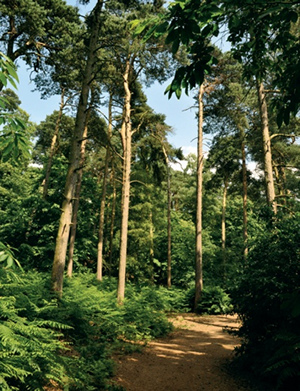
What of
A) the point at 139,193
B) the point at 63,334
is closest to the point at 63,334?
the point at 63,334

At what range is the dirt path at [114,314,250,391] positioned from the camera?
561 centimetres

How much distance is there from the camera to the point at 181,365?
22.6ft

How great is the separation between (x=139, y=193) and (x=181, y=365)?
1434 cm

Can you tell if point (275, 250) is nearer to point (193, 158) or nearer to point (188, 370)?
point (188, 370)

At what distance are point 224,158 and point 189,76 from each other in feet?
54.4

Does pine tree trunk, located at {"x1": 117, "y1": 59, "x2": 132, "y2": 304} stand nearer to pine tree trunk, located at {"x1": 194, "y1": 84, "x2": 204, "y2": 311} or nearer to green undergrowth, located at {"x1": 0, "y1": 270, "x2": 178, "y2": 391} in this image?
green undergrowth, located at {"x1": 0, "y1": 270, "x2": 178, "y2": 391}

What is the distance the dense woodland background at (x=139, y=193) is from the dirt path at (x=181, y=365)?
1.80 feet

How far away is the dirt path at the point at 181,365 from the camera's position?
561 centimetres

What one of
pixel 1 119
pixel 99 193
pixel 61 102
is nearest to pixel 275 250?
pixel 1 119

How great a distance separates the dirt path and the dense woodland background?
55 cm

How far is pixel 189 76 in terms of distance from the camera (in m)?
2.26

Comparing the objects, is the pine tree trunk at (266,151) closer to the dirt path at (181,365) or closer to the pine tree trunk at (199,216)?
the dirt path at (181,365)

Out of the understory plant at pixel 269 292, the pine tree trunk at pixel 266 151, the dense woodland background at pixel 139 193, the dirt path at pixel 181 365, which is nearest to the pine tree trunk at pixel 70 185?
the dense woodland background at pixel 139 193

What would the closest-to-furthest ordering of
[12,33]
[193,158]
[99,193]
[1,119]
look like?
[1,119]
[12,33]
[99,193]
[193,158]
